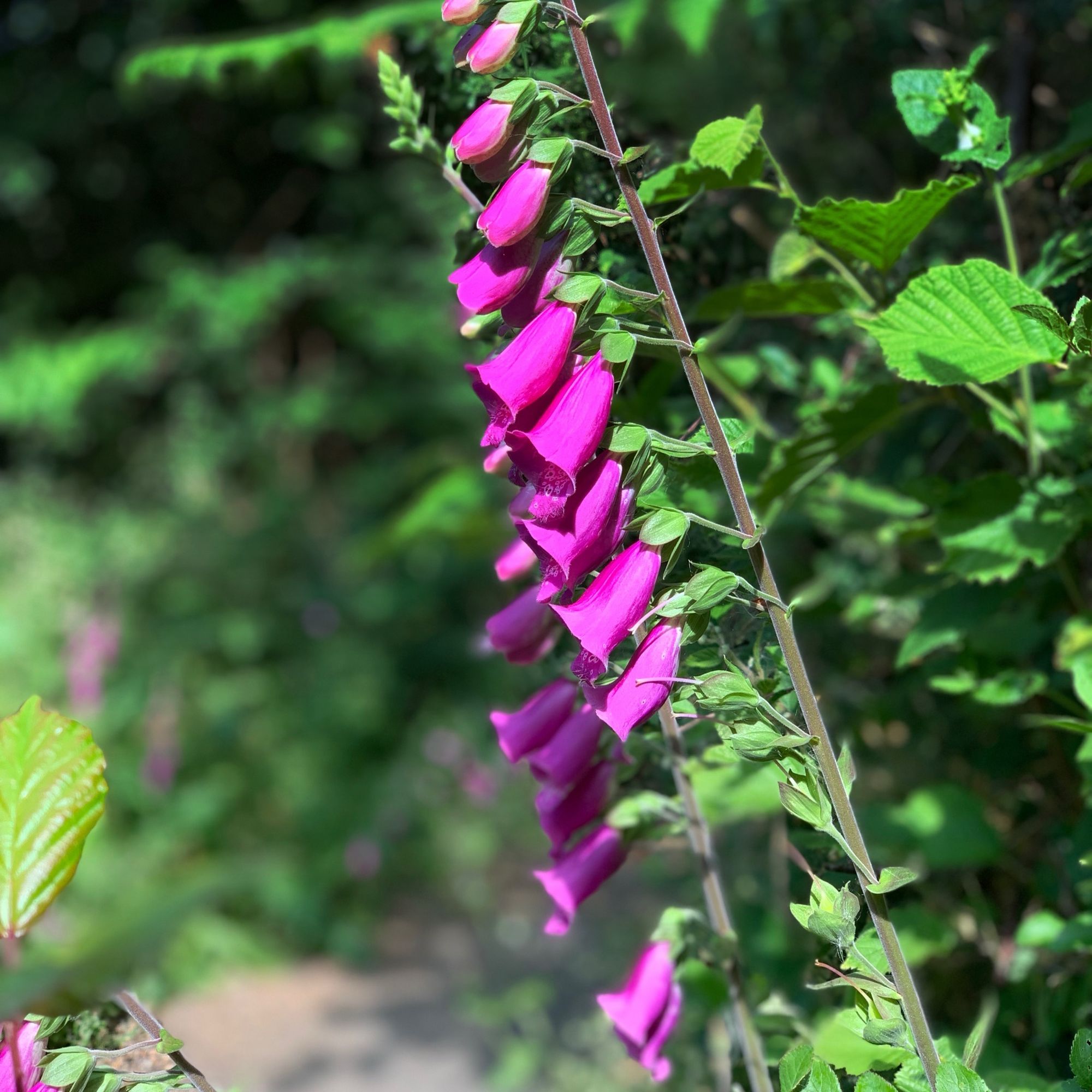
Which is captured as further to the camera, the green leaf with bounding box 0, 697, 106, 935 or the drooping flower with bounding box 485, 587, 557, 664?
the drooping flower with bounding box 485, 587, 557, 664

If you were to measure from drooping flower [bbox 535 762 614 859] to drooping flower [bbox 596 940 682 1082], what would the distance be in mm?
93

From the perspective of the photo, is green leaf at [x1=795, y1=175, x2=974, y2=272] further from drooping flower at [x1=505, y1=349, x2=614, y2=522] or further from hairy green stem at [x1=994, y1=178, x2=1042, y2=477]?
drooping flower at [x1=505, y1=349, x2=614, y2=522]

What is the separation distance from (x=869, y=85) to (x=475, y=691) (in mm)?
2974

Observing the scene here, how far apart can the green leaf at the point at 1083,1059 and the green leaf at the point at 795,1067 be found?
4.5 inches

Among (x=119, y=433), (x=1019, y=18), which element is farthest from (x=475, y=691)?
(x=1019, y=18)

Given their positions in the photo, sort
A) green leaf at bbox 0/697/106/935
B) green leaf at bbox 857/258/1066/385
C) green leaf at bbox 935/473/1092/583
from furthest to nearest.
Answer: green leaf at bbox 935/473/1092/583 < green leaf at bbox 857/258/1066/385 < green leaf at bbox 0/697/106/935

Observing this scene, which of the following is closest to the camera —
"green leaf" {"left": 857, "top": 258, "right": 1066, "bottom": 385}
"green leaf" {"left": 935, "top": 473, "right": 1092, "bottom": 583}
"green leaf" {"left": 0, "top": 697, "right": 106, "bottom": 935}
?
"green leaf" {"left": 0, "top": 697, "right": 106, "bottom": 935}

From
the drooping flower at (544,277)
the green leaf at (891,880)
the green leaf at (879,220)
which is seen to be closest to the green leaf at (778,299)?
the green leaf at (879,220)

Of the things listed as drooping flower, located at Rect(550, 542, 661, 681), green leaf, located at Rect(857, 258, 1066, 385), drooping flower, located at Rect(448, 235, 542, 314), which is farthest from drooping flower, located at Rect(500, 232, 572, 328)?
green leaf, located at Rect(857, 258, 1066, 385)

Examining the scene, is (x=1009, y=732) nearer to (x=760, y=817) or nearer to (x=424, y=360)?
(x=760, y=817)

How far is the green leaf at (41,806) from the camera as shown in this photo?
398 mm

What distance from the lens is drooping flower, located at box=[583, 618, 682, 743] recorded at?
457mm

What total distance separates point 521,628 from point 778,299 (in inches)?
12.1

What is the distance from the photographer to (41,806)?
42 centimetres
